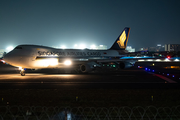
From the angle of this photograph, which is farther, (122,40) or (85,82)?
(122,40)

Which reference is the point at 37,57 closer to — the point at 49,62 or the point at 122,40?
the point at 49,62

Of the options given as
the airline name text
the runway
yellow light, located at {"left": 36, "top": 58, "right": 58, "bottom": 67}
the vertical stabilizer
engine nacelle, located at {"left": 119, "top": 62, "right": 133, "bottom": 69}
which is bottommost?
the runway

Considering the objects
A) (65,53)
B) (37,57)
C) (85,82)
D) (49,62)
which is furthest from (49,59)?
(85,82)

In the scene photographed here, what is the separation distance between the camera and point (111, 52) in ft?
166

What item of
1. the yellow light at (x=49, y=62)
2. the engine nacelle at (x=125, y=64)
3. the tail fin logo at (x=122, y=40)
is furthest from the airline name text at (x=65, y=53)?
the tail fin logo at (x=122, y=40)

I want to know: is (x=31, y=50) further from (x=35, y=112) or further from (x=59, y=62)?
(x=35, y=112)

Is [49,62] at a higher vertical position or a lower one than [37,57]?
lower

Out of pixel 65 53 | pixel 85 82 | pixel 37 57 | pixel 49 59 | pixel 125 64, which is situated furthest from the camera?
pixel 65 53

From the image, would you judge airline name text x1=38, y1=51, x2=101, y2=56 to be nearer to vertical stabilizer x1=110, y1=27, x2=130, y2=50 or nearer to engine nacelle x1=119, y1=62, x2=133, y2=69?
vertical stabilizer x1=110, y1=27, x2=130, y2=50

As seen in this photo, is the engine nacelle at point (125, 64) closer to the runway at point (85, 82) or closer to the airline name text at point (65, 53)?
the airline name text at point (65, 53)

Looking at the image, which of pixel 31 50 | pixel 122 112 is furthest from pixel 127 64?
pixel 122 112

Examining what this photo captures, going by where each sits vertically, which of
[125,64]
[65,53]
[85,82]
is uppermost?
[65,53]

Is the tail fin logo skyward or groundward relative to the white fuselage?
skyward

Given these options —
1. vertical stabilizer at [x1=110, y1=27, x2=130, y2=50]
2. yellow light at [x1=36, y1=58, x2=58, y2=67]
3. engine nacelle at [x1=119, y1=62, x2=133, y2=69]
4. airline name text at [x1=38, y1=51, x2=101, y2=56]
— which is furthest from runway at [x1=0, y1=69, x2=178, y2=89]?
vertical stabilizer at [x1=110, y1=27, x2=130, y2=50]
